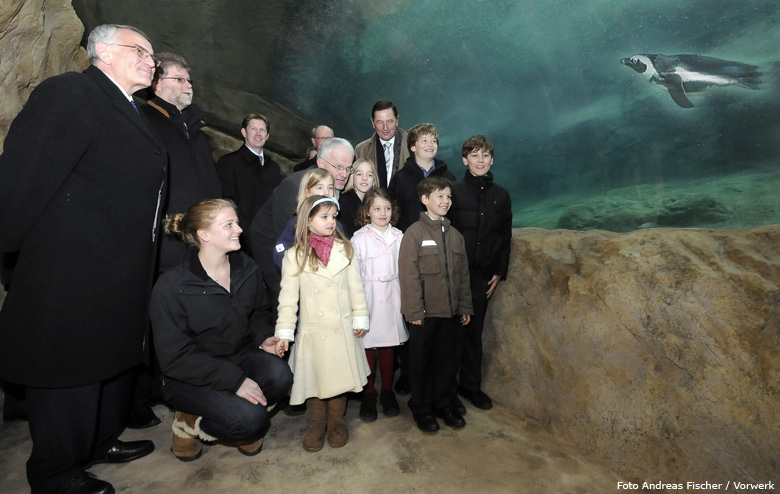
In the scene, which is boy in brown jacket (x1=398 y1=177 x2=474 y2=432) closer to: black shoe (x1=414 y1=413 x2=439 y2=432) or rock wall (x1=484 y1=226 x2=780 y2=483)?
black shoe (x1=414 y1=413 x2=439 y2=432)

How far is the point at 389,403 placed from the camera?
2789 millimetres

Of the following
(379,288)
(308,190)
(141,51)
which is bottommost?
(379,288)

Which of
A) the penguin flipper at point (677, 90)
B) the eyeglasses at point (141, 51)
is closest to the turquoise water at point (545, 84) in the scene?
the penguin flipper at point (677, 90)

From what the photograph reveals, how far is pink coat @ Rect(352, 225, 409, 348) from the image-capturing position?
268 cm

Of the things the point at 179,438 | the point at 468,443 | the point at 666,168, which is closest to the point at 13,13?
the point at 179,438

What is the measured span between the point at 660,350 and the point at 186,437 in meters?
2.51

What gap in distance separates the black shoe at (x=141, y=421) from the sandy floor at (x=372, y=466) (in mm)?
42

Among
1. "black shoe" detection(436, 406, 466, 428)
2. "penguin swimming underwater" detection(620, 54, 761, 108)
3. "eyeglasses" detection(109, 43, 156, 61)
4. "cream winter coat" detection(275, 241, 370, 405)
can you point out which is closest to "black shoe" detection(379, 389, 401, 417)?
"black shoe" detection(436, 406, 466, 428)

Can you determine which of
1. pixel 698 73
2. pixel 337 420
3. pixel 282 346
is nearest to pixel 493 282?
pixel 337 420

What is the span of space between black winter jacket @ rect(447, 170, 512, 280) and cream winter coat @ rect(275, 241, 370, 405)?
37.6 inches

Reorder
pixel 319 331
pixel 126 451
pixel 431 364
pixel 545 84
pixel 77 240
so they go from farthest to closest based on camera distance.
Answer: pixel 545 84 < pixel 431 364 < pixel 319 331 < pixel 126 451 < pixel 77 240

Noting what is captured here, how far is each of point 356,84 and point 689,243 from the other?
93.3 feet

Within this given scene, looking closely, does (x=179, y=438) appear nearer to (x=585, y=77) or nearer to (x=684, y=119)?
(x=684, y=119)

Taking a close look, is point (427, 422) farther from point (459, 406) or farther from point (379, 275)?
point (379, 275)
